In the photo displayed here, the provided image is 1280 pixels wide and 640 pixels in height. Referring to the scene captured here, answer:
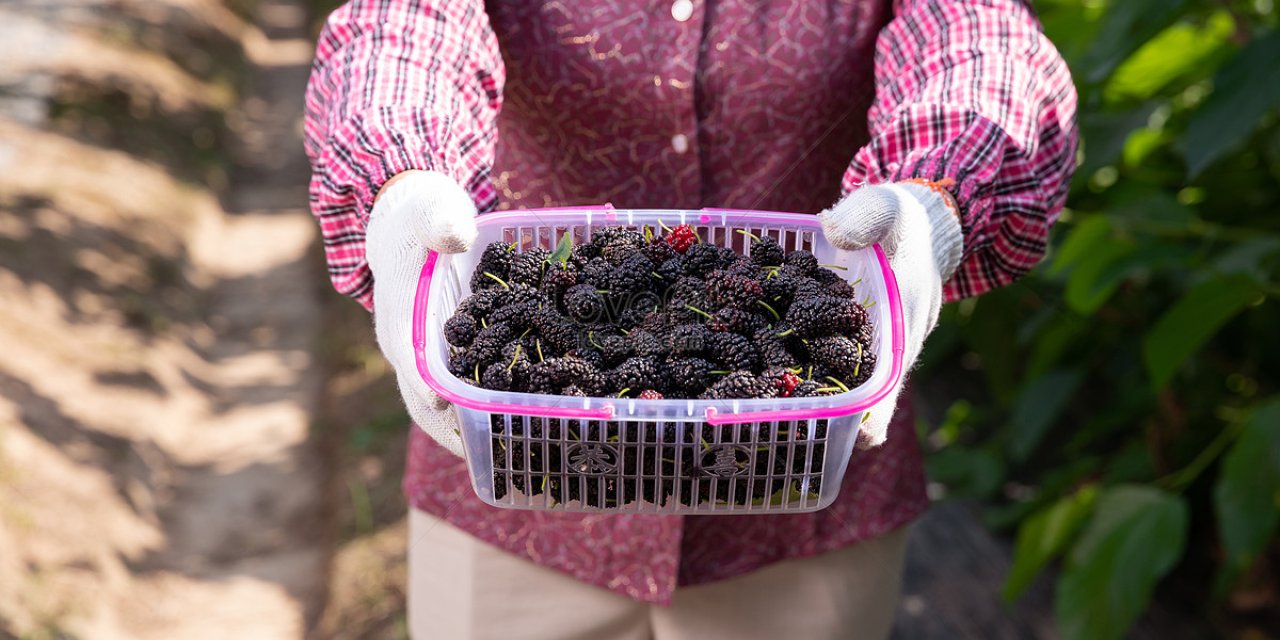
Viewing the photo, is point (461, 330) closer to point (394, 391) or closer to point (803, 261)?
point (803, 261)

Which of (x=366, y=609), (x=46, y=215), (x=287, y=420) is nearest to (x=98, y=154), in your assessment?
(x=46, y=215)

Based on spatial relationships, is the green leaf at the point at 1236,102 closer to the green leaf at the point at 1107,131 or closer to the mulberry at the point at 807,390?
the green leaf at the point at 1107,131

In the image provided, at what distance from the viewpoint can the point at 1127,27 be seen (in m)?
1.39

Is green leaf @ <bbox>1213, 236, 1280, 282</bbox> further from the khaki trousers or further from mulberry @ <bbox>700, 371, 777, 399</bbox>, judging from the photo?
mulberry @ <bbox>700, 371, 777, 399</bbox>

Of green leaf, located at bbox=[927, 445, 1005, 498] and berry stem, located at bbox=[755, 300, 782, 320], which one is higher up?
berry stem, located at bbox=[755, 300, 782, 320]

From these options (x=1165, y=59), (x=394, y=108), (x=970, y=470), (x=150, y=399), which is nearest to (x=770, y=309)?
(x=394, y=108)

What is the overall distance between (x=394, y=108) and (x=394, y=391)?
2544 mm

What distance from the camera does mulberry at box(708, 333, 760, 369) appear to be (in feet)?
2.90

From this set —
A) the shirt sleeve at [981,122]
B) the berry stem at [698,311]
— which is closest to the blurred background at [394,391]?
the shirt sleeve at [981,122]

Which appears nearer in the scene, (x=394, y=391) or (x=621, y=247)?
(x=621, y=247)

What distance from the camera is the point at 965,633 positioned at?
215 cm

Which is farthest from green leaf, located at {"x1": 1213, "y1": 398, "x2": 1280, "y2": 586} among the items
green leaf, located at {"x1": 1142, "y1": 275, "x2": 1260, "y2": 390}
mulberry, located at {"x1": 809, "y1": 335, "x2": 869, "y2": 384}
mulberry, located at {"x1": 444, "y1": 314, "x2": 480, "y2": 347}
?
mulberry, located at {"x1": 444, "y1": 314, "x2": 480, "y2": 347}

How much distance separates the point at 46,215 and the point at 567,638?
11.7 ft

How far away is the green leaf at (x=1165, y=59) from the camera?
179 centimetres
